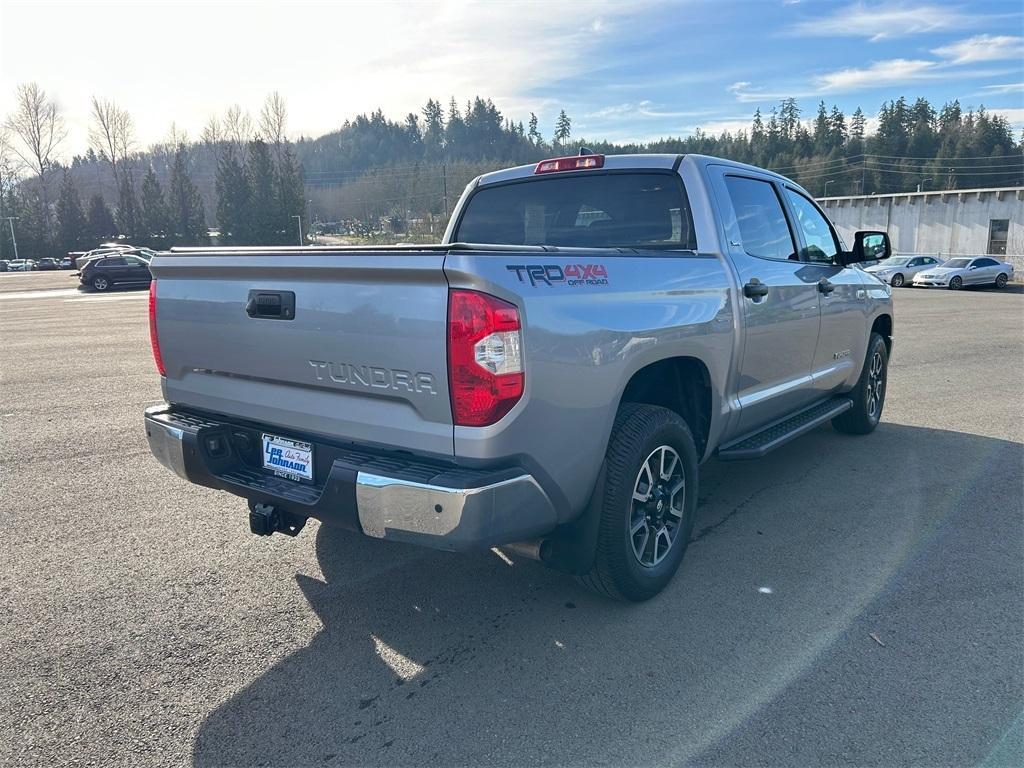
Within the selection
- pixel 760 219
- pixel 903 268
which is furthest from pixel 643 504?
pixel 903 268

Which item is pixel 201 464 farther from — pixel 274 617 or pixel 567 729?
pixel 567 729

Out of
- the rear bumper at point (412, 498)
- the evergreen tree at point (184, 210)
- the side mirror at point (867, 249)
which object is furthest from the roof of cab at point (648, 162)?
the evergreen tree at point (184, 210)

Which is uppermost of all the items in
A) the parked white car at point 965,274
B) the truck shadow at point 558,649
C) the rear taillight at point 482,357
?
the rear taillight at point 482,357

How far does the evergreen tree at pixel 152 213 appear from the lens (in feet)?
294

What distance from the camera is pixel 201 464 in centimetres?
321

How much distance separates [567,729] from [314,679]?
1013mm

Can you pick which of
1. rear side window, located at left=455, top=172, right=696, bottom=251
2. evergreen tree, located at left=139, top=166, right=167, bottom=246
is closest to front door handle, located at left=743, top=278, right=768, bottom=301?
rear side window, located at left=455, top=172, right=696, bottom=251

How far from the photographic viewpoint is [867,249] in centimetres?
579

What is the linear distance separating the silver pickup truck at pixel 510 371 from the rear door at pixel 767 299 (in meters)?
0.03

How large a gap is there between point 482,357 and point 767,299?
242 cm

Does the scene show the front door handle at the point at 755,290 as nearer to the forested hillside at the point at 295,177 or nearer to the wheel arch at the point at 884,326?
the wheel arch at the point at 884,326

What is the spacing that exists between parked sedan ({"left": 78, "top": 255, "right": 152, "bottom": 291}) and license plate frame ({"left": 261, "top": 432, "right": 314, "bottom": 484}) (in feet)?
101

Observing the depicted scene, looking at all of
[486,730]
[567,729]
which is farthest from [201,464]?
[567,729]

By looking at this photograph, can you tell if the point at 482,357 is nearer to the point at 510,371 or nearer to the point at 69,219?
the point at 510,371
